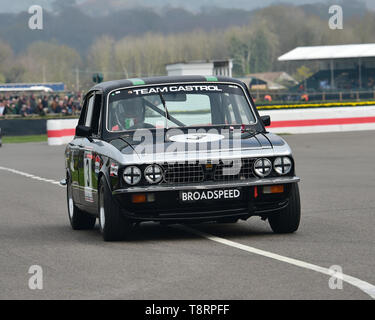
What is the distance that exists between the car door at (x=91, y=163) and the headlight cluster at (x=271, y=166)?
5.50 ft

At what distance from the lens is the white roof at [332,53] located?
355 feet

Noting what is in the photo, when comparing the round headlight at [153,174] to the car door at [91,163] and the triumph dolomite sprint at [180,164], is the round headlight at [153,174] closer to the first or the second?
the triumph dolomite sprint at [180,164]

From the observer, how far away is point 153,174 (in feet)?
32.7

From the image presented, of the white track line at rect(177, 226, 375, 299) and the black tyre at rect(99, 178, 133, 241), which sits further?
the black tyre at rect(99, 178, 133, 241)

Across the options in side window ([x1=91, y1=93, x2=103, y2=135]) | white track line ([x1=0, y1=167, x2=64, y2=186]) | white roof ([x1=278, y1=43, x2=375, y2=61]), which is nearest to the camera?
side window ([x1=91, y1=93, x2=103, y2=135])

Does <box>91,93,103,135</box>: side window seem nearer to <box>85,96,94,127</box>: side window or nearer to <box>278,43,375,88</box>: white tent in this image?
<box>85,96,94,127</box>: side window

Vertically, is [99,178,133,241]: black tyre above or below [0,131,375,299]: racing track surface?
above

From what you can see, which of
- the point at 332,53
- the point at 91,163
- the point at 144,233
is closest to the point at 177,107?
the point at 91,163

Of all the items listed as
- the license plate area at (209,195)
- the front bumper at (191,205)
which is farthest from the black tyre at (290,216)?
the license plate area at (209,195)

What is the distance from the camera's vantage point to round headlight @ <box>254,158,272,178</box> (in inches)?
400

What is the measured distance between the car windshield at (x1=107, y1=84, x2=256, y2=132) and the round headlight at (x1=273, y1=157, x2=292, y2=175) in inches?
42.1

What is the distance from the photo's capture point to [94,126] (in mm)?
11602

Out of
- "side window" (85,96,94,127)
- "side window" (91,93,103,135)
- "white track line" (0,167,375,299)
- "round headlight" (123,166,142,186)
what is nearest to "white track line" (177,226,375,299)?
"white track line" (0,167,375,299)
